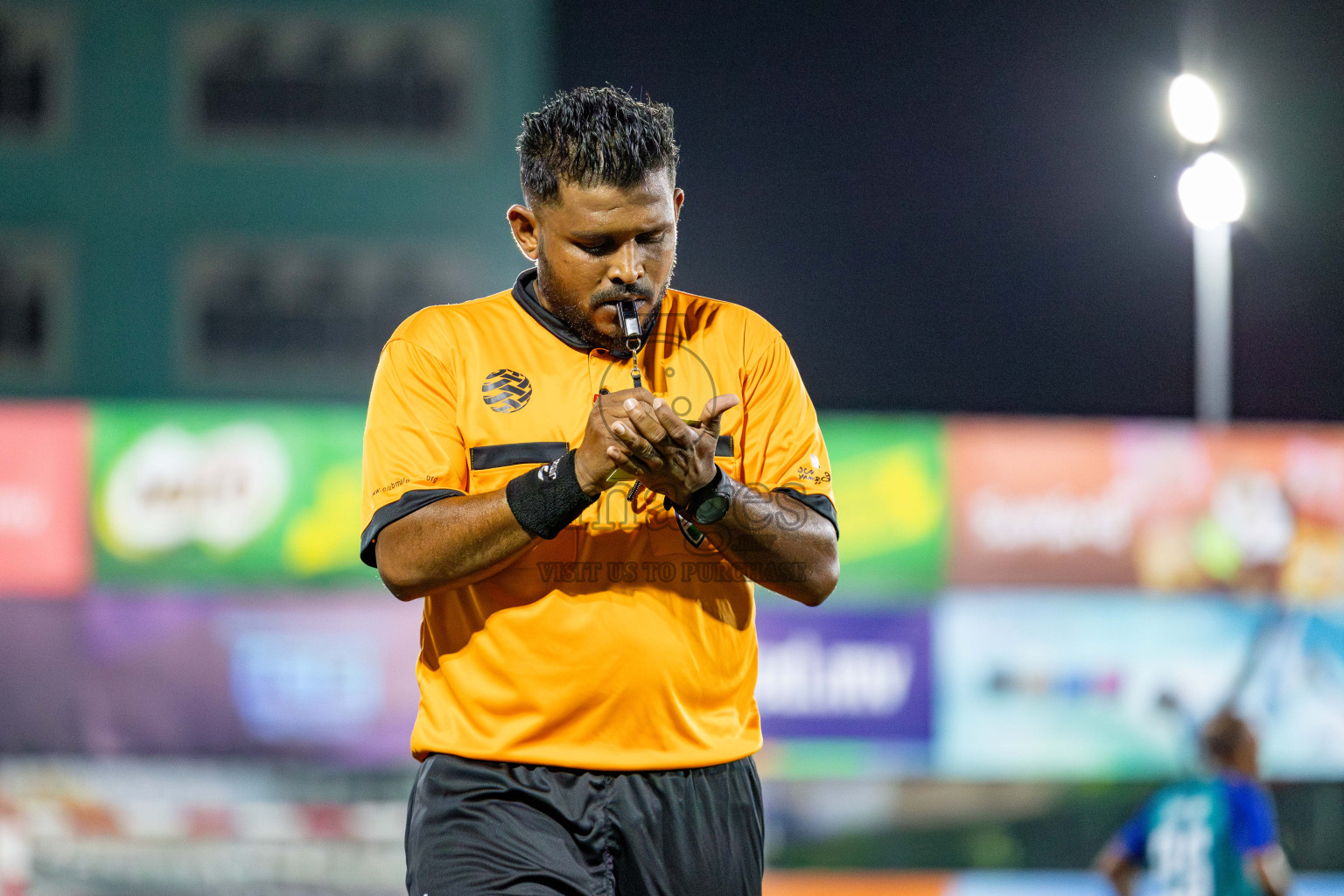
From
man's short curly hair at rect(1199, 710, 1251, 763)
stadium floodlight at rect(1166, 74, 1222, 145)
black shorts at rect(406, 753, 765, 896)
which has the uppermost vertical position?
stadium floodlight at rect(1166, 74, 1222, 145)

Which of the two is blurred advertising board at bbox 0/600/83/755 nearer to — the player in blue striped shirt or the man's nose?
the player in blue striped shirt

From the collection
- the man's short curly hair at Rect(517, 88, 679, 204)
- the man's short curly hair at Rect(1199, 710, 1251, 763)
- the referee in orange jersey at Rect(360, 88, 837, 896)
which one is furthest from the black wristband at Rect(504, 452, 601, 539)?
the man's short curly hair at Rect(1199, 710, 1251, 763)

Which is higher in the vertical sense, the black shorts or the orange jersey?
the orange jersey

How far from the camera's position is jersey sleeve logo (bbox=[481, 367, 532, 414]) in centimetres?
208

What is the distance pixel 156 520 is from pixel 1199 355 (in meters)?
5.71

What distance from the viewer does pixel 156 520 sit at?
6.48 m

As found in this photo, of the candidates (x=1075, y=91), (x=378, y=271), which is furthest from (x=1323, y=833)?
(x=378, y=271)

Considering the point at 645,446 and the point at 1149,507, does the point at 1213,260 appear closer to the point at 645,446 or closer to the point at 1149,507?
the point at 1149,507

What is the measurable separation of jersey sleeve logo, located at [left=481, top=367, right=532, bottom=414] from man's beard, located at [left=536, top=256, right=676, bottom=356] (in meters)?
0.12

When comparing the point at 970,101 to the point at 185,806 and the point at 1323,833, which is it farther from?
the point at 185,806

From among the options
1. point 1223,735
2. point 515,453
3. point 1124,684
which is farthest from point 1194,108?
point 515,453

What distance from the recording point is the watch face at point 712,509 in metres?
1.89

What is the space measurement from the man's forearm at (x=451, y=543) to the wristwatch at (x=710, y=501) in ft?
0.75

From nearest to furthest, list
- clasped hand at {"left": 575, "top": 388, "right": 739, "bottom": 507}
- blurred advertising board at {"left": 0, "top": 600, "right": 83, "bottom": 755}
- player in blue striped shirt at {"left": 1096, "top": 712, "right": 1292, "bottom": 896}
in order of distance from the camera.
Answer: clasped hand at {"left": 575, "top": 388, "right": 739, "bottom": 507}, player in blue striped shirt at {"left": 1096, "top": 712, "right": 1292, "bottom": 896}, blurred advertising board at {"left": 0, "top": 600, "right": 83, "bottom": 755}
